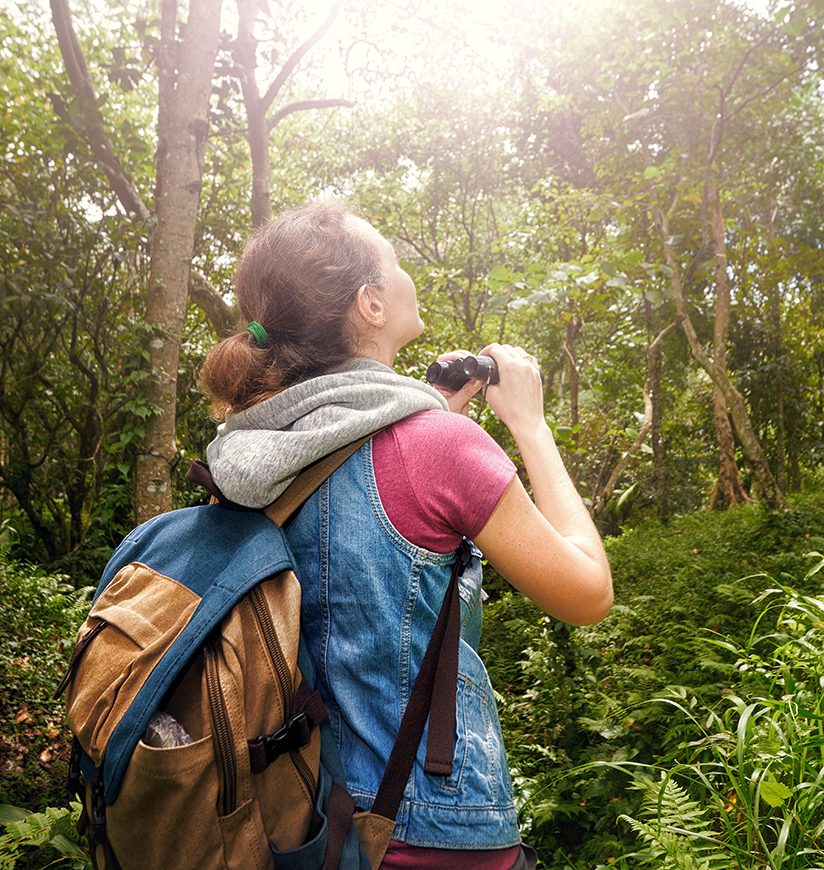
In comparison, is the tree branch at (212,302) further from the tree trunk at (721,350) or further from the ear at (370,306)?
the tree trunk at (721,350)

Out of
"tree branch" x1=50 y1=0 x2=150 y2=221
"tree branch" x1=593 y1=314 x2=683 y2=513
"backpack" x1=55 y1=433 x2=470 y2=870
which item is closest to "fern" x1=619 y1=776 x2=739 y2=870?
"backpack" x1=55 y1=433 x2=470 y2=870

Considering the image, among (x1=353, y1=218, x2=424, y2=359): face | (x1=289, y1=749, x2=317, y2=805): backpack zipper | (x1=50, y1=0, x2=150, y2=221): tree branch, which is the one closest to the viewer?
(x1=289, y1=749, x2=317, y2=805): backpack zipper

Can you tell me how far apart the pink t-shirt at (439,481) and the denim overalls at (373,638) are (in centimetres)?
2

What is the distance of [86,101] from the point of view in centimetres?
483

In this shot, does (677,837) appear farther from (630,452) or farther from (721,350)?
(721,350)

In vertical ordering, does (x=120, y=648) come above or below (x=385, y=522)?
below

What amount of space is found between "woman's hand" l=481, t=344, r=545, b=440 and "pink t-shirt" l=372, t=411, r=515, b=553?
30cm

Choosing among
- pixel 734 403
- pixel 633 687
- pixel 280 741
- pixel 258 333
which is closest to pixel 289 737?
pixel 280 741

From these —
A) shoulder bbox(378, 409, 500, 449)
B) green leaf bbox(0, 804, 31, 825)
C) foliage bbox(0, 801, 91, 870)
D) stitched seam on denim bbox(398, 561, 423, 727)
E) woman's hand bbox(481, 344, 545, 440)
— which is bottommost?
green leaf bbox(0, 804, 31, 825)

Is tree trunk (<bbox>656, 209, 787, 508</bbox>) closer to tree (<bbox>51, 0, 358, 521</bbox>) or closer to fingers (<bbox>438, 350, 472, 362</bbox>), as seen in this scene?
tree (<bbox>51, 0, 358, 521</bbox>)

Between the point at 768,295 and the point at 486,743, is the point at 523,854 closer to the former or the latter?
the point at 486,743

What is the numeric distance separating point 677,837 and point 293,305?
6.40ft

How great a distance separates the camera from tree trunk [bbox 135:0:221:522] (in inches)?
152

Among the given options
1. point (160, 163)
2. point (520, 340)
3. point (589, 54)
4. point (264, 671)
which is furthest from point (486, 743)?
point (520, 340)
